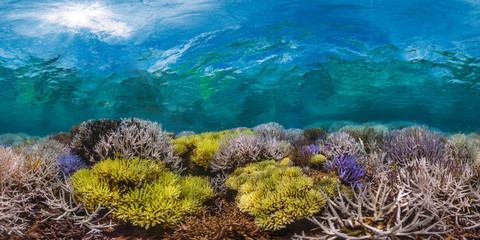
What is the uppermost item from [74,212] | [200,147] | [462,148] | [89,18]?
[89,18]

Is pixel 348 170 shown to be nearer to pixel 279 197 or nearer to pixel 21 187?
pixel 279 197

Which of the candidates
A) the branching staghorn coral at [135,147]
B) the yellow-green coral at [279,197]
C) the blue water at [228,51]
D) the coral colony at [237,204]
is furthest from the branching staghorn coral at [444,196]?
the blue water at [228,51]

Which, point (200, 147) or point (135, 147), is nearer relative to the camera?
point (135, 147)

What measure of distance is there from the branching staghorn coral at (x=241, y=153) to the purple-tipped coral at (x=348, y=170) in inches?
53.6

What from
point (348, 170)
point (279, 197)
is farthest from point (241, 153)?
point (348, 170)

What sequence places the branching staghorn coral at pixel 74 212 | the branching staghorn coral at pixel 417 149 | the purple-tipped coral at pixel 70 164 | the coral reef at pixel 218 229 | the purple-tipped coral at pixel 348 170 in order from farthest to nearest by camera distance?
the branching staghorn coral at pixel 417 149 → the purple-tipped coral at pixel 70 164 → the purple-tipped coral at pixel 348 170 → the branching staghorn coral at pixel 74 212 → the coral reef at pixel 218 229

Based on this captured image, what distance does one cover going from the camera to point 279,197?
3.37 metres

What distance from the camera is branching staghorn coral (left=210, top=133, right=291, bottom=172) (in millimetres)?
5320

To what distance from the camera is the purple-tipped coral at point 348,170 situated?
14.4ft

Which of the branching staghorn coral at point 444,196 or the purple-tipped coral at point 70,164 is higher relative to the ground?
the branching staghorn coral at point 444,196

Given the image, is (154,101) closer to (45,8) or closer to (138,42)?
(138,42)

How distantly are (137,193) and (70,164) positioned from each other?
2.59 metres

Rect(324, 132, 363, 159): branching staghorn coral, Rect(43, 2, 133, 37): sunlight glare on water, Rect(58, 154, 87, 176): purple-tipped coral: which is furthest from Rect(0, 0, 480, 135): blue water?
Rect(58, 154, 87, 176): purple-tipped coral

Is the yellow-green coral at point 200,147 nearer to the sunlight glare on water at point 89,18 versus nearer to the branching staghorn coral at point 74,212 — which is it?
the branching staghorn coral at point 74,212
